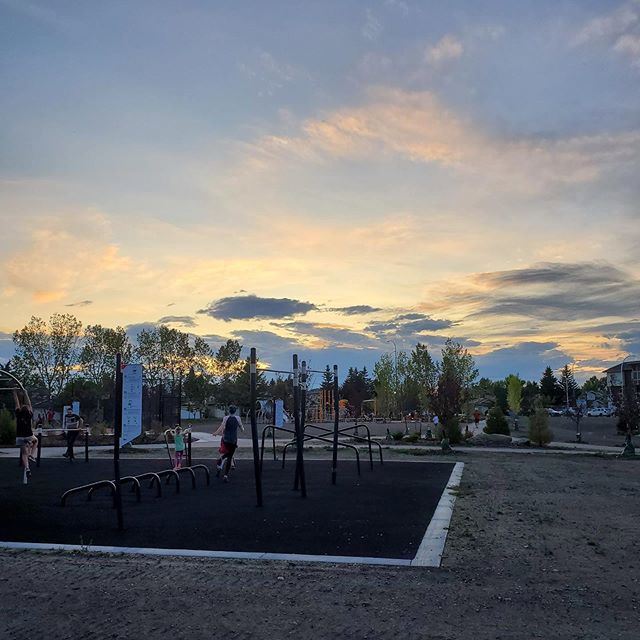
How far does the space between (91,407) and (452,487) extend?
46.1 m

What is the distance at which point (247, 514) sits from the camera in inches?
371

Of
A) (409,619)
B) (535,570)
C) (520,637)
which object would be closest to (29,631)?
(409,619)

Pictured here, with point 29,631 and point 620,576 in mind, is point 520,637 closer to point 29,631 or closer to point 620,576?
point 620,576

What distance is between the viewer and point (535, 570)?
6309 millimetres

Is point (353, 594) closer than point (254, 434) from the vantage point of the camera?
Yes

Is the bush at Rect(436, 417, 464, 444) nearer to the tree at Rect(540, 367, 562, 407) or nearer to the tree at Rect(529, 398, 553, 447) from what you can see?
the tree at Rect(529, 398, 553, 447)

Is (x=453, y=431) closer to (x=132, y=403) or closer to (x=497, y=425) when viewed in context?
(x=497, y=425)

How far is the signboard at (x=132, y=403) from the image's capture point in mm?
15898

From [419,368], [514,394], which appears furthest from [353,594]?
[514,394]

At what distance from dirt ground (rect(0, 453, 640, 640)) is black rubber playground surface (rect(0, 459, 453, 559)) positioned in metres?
0.77

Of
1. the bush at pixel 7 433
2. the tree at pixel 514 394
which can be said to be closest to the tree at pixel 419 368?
the tree at pixel 514 394

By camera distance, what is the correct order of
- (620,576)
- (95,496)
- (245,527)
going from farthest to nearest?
(95,496) < (245,527) < (620,576)

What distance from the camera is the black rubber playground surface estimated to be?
754 centimetres

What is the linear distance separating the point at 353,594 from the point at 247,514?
4.18 metres
